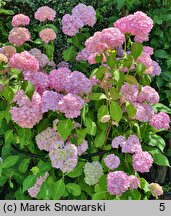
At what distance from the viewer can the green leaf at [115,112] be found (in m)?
2.22

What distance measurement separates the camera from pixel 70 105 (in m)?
2.12

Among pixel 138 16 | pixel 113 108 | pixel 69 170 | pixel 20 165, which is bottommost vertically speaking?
pixel 20 165

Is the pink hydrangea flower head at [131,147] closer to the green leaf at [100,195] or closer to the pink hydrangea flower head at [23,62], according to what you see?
A: the green leaf at [100,195]

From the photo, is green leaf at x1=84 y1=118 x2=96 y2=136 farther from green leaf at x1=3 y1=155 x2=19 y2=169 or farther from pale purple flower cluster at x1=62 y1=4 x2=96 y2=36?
pale purple flower cluster at x1=62 y1=4 x2=96 y2=36

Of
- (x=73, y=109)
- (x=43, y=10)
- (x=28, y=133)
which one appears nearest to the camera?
(x=73, y=109)

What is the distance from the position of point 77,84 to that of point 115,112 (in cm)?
23

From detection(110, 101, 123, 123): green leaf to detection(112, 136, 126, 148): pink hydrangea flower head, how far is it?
136 mm

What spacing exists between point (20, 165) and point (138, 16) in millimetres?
1005

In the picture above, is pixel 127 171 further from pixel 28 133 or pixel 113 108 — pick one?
pixel 28 133

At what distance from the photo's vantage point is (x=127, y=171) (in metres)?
2.42

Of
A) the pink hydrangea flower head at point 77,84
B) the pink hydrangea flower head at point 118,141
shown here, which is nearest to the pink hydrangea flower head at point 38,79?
the pink hydrangea flower head at point 77,84

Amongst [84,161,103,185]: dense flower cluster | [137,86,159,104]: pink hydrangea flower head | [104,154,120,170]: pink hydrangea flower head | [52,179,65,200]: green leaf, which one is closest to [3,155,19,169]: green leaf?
[52,179,65,200]: green leaf

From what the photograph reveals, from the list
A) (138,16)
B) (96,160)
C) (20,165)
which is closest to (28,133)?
(20,165)

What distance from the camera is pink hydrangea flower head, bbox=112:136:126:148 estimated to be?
7.55 feet
